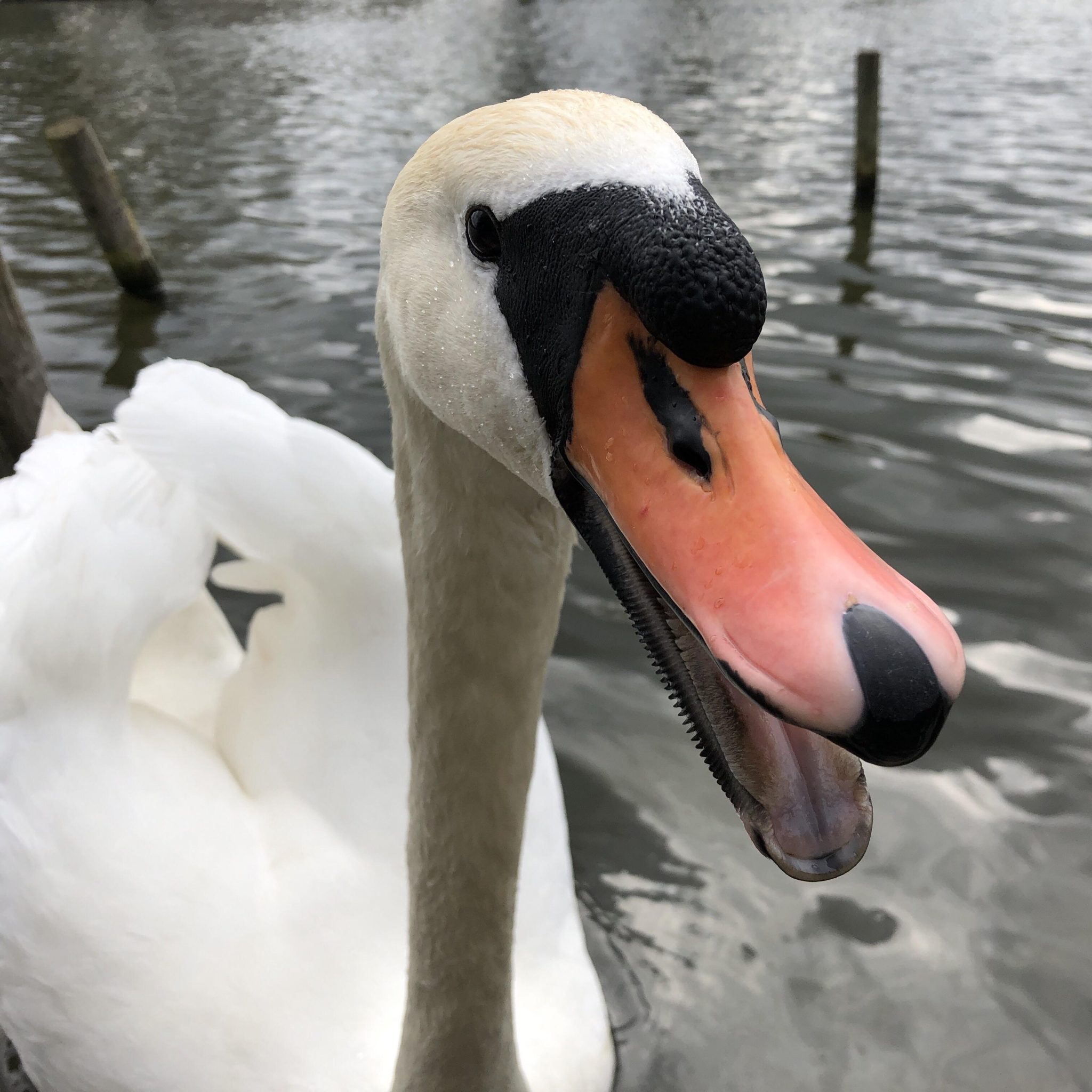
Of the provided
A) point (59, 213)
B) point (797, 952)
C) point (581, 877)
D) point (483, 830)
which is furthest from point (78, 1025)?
point (59, 213)

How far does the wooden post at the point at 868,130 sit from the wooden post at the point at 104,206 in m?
6.25

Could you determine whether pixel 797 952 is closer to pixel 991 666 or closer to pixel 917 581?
pixel 991 666

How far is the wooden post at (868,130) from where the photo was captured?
988cm

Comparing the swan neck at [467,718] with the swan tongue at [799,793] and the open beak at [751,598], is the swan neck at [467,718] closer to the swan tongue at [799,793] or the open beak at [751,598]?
the open beak at [751,598]

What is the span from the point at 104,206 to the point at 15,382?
426 centimetres

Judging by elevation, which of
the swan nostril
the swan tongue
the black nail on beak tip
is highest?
the swan nostril

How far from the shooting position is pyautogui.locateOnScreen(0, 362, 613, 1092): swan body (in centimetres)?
246

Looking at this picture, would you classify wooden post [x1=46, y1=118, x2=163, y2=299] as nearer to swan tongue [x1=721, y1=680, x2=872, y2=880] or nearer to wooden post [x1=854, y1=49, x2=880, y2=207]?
wooden post [x1=854, y1=49, x2=880, y2=207]

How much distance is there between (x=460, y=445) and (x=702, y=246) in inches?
22.0

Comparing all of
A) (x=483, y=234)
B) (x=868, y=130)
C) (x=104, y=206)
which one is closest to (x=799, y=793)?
(x=483, y=234)

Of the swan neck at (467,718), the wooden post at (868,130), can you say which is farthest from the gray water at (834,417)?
the swan neck at (467,718)

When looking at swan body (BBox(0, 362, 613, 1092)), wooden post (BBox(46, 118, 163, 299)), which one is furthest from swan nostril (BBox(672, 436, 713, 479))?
wooden post (BBox(46, 118, 163, 299))

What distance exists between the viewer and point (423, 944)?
2113 millimetres

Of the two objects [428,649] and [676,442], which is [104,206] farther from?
[676,442]
